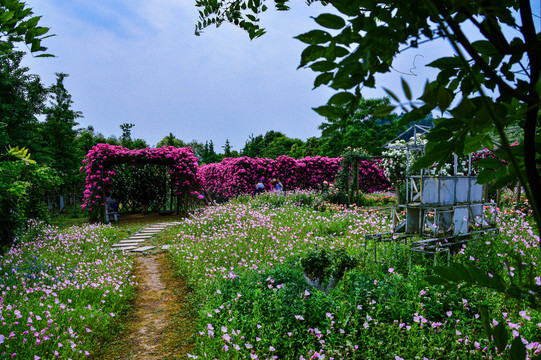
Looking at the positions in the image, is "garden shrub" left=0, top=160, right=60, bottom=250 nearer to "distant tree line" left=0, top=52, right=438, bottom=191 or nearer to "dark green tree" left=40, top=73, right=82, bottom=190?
"distant tree line" left=0, top=52, right=438, bottom=191

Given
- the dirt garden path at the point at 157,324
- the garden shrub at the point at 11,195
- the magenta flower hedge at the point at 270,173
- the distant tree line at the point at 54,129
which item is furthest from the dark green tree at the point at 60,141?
the dirt garden path at the point at 157,324

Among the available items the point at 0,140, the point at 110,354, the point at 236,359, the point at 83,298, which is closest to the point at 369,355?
the point at 236,359

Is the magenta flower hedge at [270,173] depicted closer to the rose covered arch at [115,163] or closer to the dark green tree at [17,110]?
the rose covered arch at [115,163]

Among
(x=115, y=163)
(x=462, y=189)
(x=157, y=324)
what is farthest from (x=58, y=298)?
(x=115, y=163)

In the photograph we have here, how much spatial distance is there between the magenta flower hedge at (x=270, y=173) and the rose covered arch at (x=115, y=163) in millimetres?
1025

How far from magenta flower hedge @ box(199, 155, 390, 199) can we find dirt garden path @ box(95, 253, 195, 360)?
836cm

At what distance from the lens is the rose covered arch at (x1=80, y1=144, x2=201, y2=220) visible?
11.8 m

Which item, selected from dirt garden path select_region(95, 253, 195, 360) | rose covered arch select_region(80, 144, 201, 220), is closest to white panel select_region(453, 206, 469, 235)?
dirt garden path select_region(95, 253, 195, 360)

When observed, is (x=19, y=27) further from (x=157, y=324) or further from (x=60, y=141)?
(x=60, y=141)

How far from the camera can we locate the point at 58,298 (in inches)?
171

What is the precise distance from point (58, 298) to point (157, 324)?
1.35 metres

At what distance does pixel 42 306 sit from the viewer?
13.1 ft

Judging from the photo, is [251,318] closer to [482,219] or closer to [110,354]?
[110,354]

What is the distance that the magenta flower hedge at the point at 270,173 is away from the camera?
15.1 metres
